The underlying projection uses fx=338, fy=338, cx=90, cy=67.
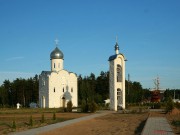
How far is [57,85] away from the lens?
2130 inches

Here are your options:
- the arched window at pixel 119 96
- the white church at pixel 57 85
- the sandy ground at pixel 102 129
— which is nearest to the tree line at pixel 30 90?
the white church at pixel 57 85

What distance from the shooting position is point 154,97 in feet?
223

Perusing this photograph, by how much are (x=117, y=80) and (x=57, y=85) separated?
12.8 m

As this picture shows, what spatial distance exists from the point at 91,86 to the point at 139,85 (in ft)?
80.1

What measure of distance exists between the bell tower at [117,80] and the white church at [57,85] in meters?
11.7

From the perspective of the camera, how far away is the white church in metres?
53.1

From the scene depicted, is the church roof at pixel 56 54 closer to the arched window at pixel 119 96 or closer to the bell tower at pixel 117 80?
the bell tower at pixel 117 80

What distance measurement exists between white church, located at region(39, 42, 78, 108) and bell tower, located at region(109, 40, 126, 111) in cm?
1172

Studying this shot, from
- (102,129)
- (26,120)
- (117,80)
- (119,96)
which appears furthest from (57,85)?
(102,129)

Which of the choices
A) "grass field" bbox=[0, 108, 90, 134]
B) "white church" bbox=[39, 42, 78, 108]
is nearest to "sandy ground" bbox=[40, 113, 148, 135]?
"grass field" bbox=[0, 108, 90, 134]

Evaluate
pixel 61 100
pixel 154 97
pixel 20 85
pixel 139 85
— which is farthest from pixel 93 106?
pixel 139 85

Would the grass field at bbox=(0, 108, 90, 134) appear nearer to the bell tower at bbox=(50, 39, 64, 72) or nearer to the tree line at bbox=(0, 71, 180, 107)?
the bell tower at bbox=(50, 39, 64, 72)

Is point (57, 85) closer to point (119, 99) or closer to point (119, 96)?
point (119, 99)

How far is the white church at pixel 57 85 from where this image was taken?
53.1m
